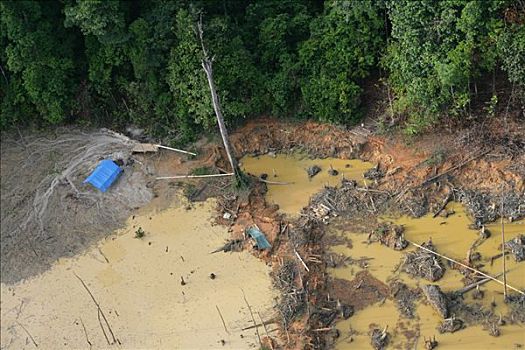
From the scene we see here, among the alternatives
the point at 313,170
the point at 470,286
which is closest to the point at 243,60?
the point at 313,170

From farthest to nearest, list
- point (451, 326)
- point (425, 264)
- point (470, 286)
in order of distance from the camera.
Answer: point (425, 264) → point (470, 286) → point (451, 326)

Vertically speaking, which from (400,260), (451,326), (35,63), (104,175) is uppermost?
(35,63)

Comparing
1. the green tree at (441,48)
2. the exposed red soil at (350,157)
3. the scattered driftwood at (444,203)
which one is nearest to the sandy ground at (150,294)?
the exposed red soil at (350,157)

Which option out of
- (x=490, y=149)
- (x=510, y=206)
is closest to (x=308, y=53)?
(x=490, y=149)

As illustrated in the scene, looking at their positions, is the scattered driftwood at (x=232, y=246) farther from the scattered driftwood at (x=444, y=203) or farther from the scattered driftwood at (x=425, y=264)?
the scattered driftwood at (x=444, y=203)

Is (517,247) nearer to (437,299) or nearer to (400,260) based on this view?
(437,299)

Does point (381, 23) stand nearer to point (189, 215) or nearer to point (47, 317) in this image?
point (189, 215)

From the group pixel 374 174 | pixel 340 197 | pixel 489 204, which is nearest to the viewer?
pixel 489 204

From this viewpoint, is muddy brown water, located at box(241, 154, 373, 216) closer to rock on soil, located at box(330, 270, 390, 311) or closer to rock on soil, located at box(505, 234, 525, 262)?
rock on soil, located at box(330, 270, 390, 311)
